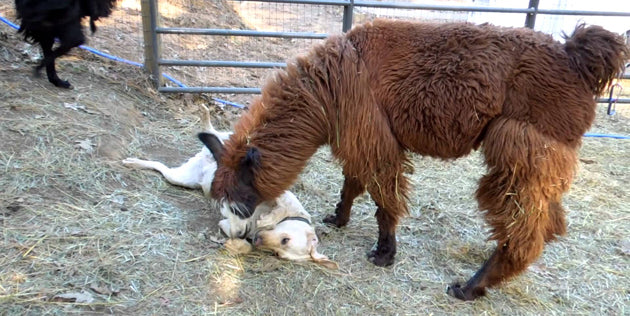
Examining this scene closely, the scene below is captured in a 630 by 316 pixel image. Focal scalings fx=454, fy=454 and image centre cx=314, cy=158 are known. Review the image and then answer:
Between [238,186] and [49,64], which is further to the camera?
[49,64]

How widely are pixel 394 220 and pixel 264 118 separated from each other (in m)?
1.15

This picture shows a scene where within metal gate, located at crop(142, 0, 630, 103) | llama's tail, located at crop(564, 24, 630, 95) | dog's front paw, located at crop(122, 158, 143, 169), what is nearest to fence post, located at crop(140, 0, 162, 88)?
metal gate, located at crop(142, 0, 630, 103)

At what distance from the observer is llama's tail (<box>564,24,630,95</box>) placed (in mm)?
2568

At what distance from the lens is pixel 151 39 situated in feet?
16.9

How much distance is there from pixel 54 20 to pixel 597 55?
415 cm

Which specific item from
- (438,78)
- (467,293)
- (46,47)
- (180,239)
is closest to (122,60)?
(46,47)

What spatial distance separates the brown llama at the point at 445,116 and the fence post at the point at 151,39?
8.62 ft

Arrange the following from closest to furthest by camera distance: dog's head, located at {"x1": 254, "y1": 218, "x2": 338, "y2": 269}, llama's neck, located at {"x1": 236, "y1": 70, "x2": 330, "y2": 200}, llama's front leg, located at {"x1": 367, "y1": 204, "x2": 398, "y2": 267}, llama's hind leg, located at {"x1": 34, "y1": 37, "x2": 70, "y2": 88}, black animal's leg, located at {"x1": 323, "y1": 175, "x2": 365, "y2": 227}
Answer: llama's neck, located at {"x1": 236, "y1": 70, "x2": 330, "y2": 200}, dog's head, located at {"x1": 254, "y1": 218, "x2": 338, "y2": 269}, llama's front leg, located at {"x1": 367, "y1": 204, "x2": 398, "y2": 267}, black animal's leg, located at {"x1": 323, "y1": 175, "x2": 365, "y2": 227}, llama's hind leg, located at {"x1": 34, "y1": 37, "x2": 70, "y2": 88}

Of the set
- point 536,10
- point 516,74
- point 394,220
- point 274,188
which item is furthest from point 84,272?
point 536,10

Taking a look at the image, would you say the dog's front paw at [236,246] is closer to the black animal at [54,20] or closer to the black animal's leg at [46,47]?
the black animal at [54,20]

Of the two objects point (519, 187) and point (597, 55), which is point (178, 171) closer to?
point (519, 187)

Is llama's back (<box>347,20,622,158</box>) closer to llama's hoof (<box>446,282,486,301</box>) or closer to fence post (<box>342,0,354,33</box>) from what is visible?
llama's hoof (<box>446,282,486,301</box>)

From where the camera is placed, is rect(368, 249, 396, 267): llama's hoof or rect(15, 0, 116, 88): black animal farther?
rect(15, 0, 116, 88): black animal

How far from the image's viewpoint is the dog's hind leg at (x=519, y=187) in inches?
104
